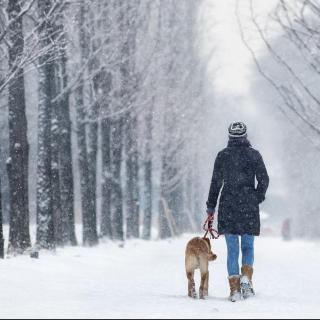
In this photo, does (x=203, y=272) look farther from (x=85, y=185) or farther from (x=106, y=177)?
(x=106, y=177)

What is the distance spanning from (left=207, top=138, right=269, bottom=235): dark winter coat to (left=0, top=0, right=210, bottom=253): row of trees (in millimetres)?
4621

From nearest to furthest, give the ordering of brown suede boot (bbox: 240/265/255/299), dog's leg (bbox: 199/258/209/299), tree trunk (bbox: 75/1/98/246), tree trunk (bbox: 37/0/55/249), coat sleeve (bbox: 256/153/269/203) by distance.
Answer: dog's leg (bbox: 199/258/209/299) → brown suede boot (bbox: 240/265/255/299) → coat sleeve (bbox: 256/153/269/203) → tree trunk (bbox: 37/0/55/249) → tree trunk (bbox: 75/1/98/246)

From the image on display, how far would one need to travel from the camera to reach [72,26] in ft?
61.4

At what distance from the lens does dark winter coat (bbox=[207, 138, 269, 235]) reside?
862 centimetres

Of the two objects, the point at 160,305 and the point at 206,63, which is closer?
the point at 160,305

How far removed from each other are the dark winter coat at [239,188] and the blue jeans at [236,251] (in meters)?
0.10

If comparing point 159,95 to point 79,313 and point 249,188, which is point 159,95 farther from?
point 79,313

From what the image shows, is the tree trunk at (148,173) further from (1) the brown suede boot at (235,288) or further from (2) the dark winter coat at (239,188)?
(1) the brown suede boot at (235,288)

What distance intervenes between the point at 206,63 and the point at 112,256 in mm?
21824

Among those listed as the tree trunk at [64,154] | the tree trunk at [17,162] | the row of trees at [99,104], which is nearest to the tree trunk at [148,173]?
the row of trees at [99,104]

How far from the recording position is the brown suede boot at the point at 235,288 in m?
8.37

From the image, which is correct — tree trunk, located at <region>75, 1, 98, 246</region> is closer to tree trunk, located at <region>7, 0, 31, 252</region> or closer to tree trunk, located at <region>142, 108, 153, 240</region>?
tree trunk, located at <region>7, 0, 31, 252</region>

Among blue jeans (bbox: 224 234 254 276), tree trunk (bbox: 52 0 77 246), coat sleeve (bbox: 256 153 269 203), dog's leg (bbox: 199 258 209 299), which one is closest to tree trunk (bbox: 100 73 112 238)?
tree trunk (bbox: 52 0 77 246)

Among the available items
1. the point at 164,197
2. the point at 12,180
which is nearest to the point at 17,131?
the point at 12,180
